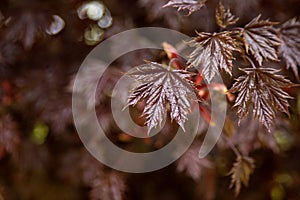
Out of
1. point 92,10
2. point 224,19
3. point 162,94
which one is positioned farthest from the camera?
point 92,10

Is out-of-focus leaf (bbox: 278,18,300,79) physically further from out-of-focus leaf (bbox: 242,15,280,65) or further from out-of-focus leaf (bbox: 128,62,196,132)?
out-of-focus leaf (bbox: 128,62,196,132)

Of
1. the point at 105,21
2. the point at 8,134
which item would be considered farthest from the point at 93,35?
the point at 8,134

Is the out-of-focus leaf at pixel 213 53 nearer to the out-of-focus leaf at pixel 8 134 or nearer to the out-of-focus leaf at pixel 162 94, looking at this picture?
the out-of-focus leaf at pixel 162 94

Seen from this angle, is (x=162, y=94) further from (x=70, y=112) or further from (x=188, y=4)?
(x=70, y=112)

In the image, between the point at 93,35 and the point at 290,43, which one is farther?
the point at 93,35

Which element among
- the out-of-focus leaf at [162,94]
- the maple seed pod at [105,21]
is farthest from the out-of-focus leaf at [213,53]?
the maple seed pod at [105,21]
